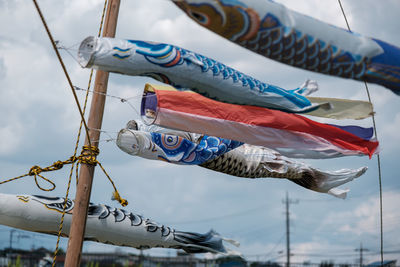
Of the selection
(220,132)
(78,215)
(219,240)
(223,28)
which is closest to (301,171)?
(219,240)

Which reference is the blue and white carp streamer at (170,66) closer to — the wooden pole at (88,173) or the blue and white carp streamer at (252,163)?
the wooden pole at (88,173)

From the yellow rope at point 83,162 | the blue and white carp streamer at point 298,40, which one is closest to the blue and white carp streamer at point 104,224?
the yellow rope at point 83,162

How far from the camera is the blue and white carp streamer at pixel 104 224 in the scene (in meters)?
6.29

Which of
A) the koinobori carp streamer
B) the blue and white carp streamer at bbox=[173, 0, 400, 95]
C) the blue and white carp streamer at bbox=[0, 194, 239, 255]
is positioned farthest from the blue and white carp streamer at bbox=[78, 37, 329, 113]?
the blue and white carp streamer at bbox=[0, 194, 239, 255]

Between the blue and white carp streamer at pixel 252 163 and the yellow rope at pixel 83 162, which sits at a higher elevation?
the blue and white carp streamer at pixel 252 163

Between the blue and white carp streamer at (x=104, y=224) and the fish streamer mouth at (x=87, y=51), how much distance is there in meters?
2.31

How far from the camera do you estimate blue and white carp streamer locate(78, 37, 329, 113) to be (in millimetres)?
4531

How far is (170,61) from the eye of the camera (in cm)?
463

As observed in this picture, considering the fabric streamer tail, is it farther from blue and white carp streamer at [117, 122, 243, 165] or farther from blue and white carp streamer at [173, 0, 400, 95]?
blue and white carp streamer at [173, 0, 400, 95]

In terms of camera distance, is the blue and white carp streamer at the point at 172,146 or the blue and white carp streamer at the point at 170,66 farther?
the blue and white carp streamer at the point at 172,146

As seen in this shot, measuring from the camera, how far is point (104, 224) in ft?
21.7

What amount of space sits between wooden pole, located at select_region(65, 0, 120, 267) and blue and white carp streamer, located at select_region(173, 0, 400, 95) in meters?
2.16

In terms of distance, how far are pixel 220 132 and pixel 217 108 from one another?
0.80 ft

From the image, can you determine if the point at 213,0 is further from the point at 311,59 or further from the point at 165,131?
the point at 165,131
